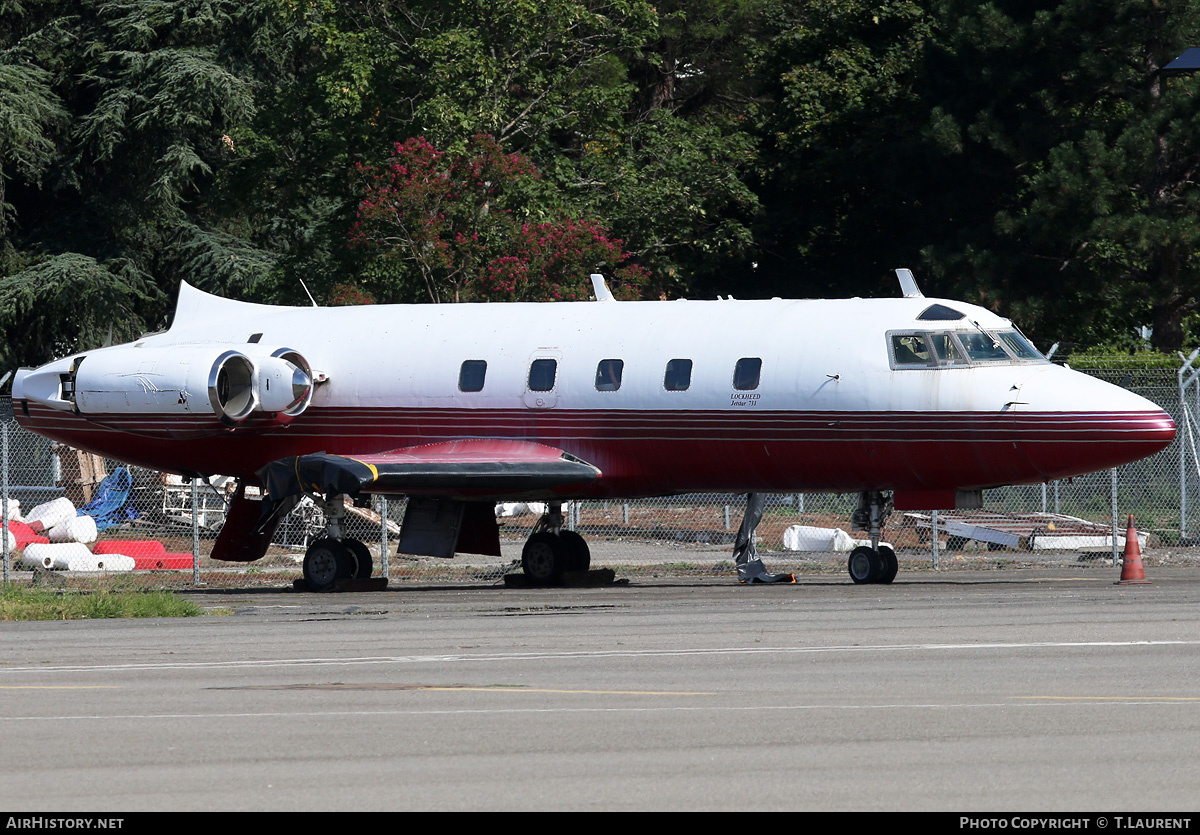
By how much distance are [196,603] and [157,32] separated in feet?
121

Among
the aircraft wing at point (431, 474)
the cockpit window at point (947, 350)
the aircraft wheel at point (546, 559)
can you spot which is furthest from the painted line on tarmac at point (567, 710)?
the aircraft wheel at point (546, 559)

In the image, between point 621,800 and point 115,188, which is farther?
point 115,188

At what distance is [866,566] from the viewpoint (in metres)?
23.0

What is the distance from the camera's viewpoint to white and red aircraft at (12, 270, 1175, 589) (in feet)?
72.6

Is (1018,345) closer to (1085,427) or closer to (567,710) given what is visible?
(1085,427)

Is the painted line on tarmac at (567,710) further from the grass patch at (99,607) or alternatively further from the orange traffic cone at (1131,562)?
the orange traffic cone at (1131,562)

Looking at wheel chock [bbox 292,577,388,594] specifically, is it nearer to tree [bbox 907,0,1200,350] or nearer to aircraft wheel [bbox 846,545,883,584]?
aircraft wheel [bbox 846,545,883,584]

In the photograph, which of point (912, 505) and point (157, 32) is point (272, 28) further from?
point (912, 505)

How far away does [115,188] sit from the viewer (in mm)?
54000

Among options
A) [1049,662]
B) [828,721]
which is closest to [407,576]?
[1049,662]

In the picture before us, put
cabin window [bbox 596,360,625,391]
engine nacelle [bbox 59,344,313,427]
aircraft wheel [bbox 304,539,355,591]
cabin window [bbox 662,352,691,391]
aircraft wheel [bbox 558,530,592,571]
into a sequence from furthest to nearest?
1. aircraft wheel [bbox 558,530,592,571]
2. engine nacelle [bbox 59,344,313,427]
3. aircraft wheel [bbox 304,539,355,591]
4. cabin window [bbox 596,360,625,391]
5. cabin window [bbox 662,352,691,391]

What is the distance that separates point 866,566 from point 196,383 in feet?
31.4

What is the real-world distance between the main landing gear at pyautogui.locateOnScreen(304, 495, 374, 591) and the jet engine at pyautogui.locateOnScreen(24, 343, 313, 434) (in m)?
1.97

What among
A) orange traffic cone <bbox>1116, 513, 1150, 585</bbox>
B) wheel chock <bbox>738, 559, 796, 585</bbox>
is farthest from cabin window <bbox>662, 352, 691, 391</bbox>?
orange traffic cone <bbox>1116, 513, 1150, 585</bbox>
